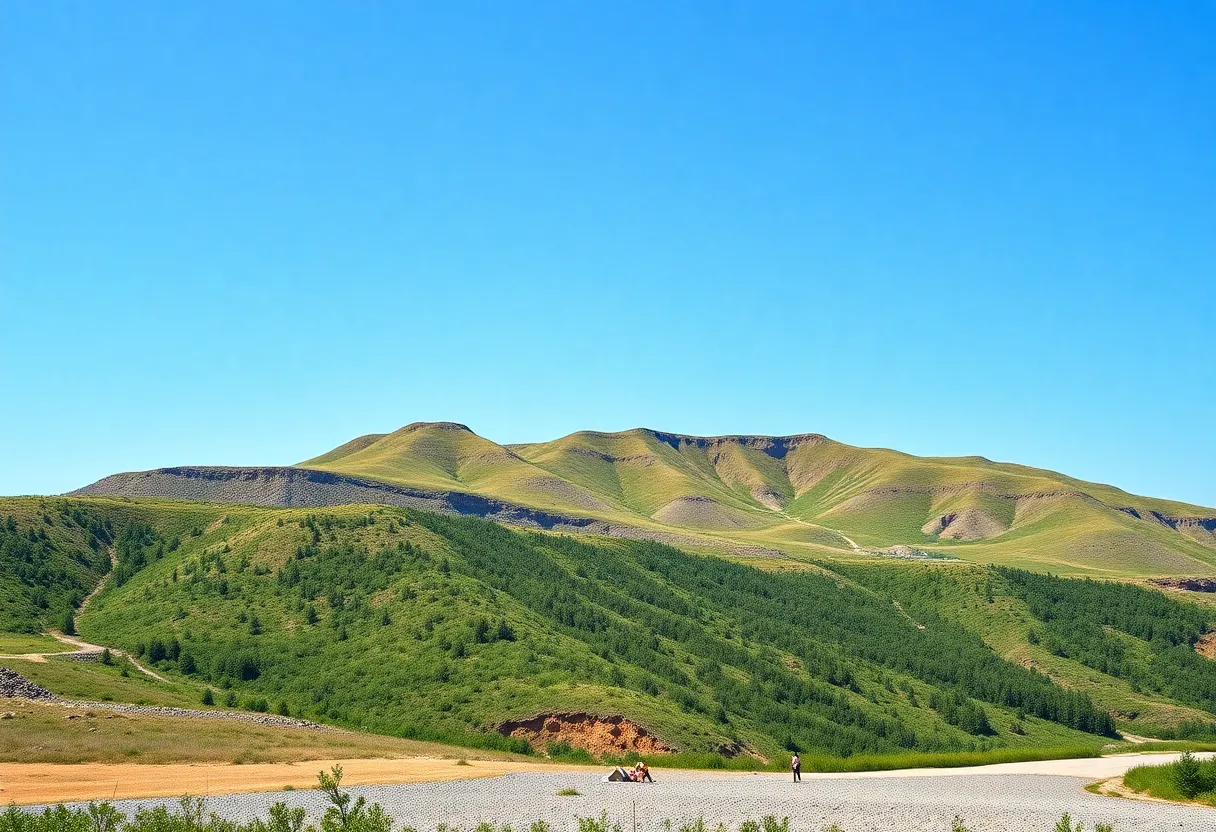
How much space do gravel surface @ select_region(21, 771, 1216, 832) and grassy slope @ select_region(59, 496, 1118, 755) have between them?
771 inches

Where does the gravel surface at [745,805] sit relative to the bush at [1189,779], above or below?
below

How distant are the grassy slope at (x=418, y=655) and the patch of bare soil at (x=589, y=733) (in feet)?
2.94

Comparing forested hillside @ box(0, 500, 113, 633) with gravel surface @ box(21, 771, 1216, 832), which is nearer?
gravel surface @ box(21, 771, 1216, 832)

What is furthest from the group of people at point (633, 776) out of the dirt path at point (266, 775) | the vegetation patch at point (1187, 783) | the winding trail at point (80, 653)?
the winding trail at point (80, 653)

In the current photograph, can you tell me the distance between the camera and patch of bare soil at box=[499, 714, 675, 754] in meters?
62.7

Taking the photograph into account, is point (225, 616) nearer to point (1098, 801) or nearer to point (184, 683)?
point (184, 683)

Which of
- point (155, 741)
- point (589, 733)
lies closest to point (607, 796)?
point (155, 741)

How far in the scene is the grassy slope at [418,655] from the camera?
224ft

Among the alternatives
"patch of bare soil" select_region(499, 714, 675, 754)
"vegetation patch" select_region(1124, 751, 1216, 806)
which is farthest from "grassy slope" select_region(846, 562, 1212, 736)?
"patch of bare soil" select_region(499, 714, 675, 754)

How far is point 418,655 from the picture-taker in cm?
7719

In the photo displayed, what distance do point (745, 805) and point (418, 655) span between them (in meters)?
43.5

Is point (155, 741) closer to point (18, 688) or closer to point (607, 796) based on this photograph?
point (18, 688)

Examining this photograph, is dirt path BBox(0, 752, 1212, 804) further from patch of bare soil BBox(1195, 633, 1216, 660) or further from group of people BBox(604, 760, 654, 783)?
patch of bare soil BBox(1195, 633, 1216, 660)

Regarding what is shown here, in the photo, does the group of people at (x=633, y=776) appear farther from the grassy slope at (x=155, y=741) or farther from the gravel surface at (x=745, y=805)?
the grassy slope at (x=155, y=741)
